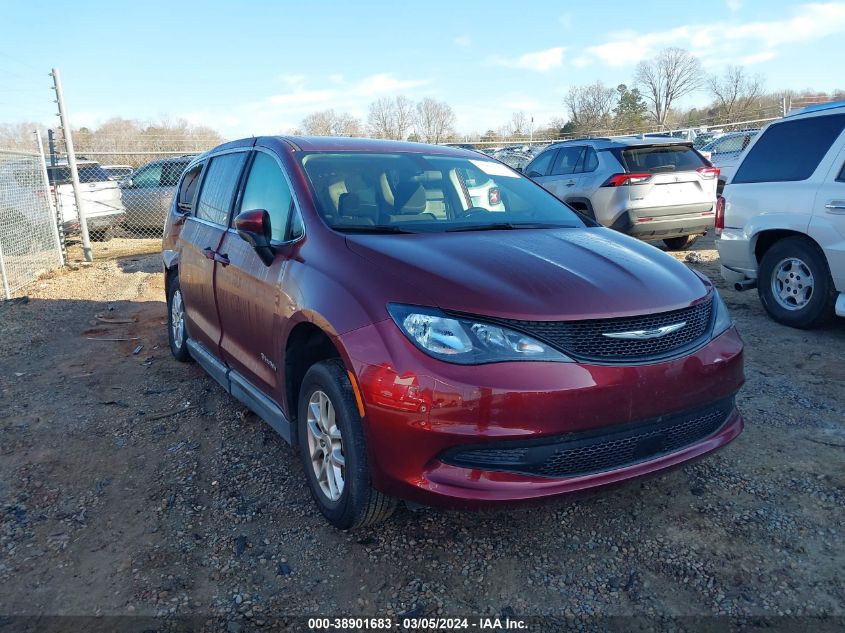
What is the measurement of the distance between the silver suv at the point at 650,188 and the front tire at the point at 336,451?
6679 mm

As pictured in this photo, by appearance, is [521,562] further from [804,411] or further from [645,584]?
[804,411]

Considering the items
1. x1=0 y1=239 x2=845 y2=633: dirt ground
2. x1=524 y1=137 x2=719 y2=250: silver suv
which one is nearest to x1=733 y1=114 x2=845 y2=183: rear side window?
x1=0 y1=239 x2=845 y2=633: dirt ground

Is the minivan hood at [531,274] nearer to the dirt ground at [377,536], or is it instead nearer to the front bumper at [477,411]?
the front bumper at [477,411]

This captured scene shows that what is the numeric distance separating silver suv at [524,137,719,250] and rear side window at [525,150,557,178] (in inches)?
54.0

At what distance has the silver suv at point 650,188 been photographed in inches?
341

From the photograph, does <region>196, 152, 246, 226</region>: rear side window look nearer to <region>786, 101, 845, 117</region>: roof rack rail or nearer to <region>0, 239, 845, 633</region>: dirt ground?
<region>0, 239, 845, 633</region>: dirt ground

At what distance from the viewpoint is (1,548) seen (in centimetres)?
289

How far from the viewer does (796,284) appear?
5.64 metres

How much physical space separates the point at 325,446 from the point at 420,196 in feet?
4.85

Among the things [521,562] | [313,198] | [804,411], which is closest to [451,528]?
[521,562]

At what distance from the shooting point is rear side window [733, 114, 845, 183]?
5.41 metres

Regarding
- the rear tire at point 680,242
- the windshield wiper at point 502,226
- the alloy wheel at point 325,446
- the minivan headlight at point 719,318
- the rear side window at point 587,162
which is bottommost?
the rear tire at point 680,242

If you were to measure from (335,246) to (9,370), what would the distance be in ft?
13.7

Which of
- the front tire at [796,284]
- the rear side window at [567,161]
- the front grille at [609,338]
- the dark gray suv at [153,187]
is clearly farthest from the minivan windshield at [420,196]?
the dark gray suv at [153,187]
